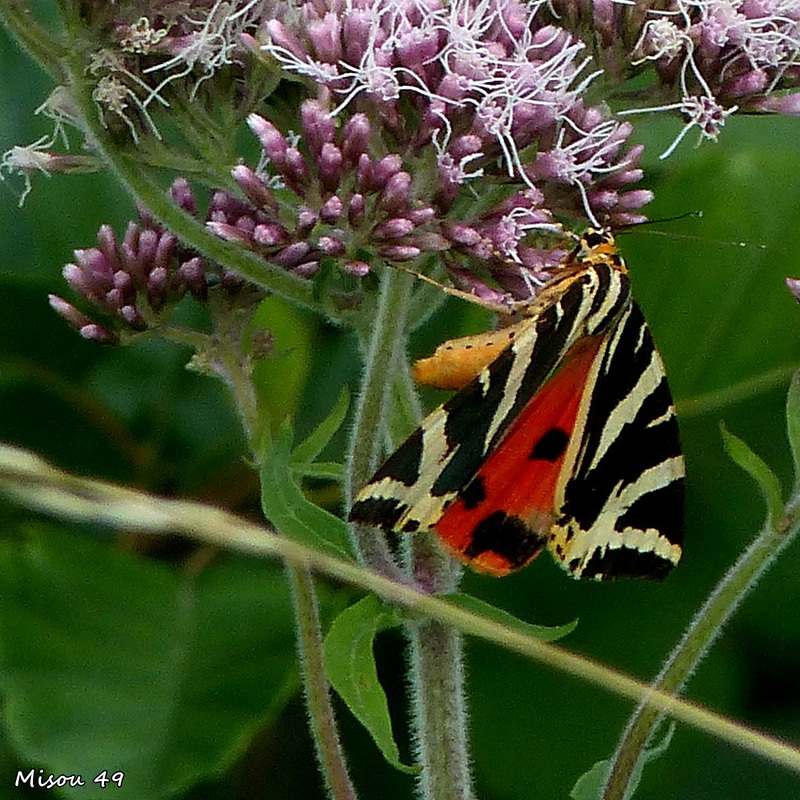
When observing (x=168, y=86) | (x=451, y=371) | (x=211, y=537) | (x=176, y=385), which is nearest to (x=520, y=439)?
(x=451, y=371)

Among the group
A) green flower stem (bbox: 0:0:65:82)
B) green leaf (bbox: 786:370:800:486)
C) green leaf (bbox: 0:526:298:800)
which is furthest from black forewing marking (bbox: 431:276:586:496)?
green leaf (bbox: 0:526:298:800)

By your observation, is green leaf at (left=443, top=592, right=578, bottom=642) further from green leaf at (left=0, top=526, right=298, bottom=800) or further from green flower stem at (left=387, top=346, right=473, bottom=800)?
green leaf at (left=0, top=526, right=298, bottom=800)

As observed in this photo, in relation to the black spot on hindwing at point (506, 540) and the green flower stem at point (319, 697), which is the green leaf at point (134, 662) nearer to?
the green flower stem at point (319, 697)

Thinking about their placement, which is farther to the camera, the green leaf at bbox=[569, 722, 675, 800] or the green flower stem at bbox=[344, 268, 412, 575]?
the green leaf at bbox=[569, 722, 675, 800]

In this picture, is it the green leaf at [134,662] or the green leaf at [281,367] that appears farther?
the green leaf at [281,367]

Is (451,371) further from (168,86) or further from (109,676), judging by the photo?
(109,676)

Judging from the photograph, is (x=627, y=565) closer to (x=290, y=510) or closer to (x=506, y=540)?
(x=506, y=540)

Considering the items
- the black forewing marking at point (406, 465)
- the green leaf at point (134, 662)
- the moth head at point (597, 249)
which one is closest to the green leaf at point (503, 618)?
the black forewing marking at point (406, 465)

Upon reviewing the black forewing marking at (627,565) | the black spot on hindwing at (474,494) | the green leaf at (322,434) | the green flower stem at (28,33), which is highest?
the green flower stem at (28,33)
